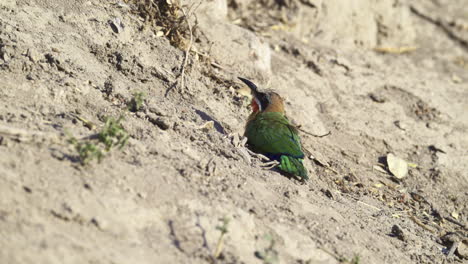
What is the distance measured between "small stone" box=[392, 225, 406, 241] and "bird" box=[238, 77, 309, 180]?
651mm

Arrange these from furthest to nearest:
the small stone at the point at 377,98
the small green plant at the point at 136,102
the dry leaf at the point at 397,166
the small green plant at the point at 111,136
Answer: the small stone at the point at 377,98
the dry leaf at the point at 397,166
the small green plant at the point at 136,102
the small green plant at the point at 111,136

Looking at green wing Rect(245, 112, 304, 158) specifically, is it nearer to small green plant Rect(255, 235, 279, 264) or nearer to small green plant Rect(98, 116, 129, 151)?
small green plant Rect(255, 235, 279, 264)

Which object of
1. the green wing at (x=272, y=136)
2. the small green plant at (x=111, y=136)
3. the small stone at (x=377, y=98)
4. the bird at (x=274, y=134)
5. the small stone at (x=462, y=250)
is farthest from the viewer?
the small stone at (x=377, y=98)

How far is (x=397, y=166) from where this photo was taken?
454 cm

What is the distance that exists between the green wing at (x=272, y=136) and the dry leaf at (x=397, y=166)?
111 centimetres

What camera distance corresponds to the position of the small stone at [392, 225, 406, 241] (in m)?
3.26

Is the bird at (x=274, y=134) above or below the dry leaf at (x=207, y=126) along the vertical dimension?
above

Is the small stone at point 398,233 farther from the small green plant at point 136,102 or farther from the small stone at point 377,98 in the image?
the small stone at point 377,98

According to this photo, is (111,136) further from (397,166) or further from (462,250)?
(397,166)

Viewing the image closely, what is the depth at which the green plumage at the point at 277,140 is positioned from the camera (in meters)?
3.54

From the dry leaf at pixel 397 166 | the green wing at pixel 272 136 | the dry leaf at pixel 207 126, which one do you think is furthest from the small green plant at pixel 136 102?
the dry leaf at pixel 397 166

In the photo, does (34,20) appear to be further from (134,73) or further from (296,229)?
(296,229)

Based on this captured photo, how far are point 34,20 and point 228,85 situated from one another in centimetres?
166

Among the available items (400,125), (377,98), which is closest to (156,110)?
(400,125)
